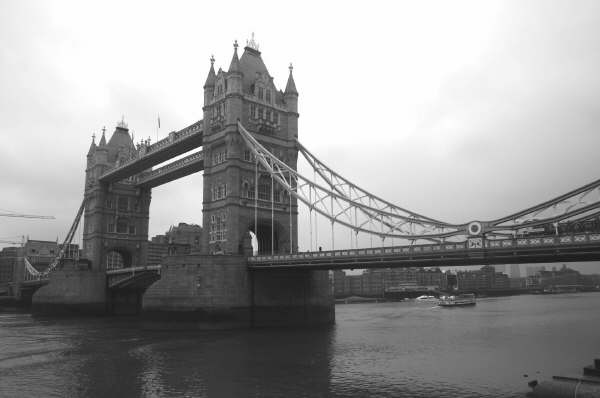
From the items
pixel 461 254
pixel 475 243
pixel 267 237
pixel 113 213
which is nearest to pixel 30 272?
pixel 113 213

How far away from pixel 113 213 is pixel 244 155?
40457 millimetres

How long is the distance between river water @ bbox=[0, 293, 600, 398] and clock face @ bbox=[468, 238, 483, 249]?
749 centimetres

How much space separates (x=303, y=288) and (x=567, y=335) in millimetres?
26555

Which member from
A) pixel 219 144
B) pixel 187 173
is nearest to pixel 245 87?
pixel 219 144

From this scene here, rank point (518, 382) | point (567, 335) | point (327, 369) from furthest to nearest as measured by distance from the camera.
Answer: point (567, 335) → point (327, 369) → point (518, 382)

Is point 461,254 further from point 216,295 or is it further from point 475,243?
point 216,295

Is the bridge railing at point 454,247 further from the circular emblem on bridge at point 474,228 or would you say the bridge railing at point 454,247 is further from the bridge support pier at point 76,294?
the bridge support pier at point 76,294

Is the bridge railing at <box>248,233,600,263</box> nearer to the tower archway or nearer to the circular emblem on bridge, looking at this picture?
the circular emblem on bridge

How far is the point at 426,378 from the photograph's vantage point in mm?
28422

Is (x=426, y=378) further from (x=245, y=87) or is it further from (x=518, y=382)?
(x=245, y=87)

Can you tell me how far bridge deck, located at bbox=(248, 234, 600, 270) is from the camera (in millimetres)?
31734

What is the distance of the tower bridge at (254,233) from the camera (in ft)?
116

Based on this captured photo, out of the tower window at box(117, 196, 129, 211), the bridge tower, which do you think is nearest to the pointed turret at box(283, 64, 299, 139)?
the bridge tower

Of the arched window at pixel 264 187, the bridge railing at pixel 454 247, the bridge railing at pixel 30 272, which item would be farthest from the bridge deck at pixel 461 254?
the bridge railing at pixel 30 272
